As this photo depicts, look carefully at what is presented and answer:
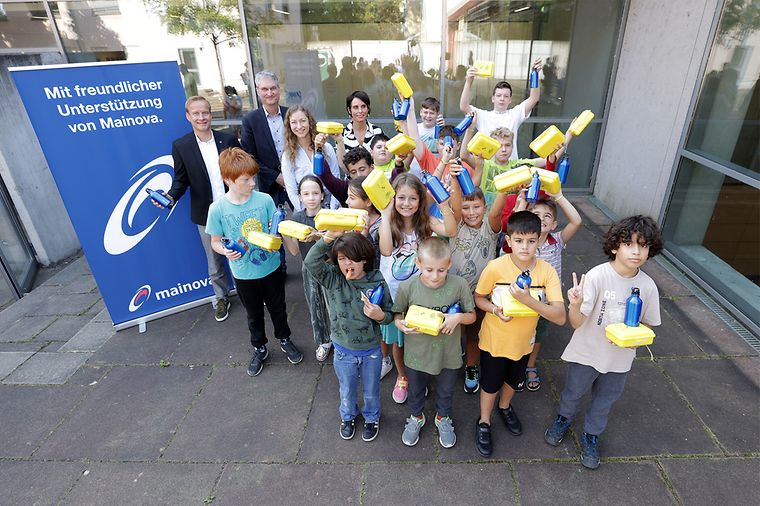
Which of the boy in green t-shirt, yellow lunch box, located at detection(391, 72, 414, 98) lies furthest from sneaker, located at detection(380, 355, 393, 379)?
yellow lunch box, located at detection(391, 72, 414, 98)

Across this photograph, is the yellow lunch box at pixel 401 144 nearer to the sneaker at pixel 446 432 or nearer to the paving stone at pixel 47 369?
the sneaker at pixel 446 432

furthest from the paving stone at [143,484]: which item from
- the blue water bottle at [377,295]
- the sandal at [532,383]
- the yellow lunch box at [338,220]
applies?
the sandal at [532,383]

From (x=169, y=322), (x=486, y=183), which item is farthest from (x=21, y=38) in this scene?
(x=486, y=183)

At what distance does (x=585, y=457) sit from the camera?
266 centimetres

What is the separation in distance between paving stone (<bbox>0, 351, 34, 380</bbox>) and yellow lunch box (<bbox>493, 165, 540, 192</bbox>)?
4.40 meters

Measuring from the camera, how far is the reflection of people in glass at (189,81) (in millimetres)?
6629

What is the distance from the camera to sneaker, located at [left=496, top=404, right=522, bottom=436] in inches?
113

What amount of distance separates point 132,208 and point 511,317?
355 cm

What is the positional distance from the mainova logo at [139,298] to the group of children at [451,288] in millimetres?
1534

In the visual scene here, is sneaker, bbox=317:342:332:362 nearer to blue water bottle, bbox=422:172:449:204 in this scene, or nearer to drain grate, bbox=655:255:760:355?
blue water bottle, bbox=422:172:449:204

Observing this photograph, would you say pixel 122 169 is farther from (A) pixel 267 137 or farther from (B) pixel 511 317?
(B) pixel 511 317

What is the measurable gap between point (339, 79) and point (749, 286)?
5825 millimetres

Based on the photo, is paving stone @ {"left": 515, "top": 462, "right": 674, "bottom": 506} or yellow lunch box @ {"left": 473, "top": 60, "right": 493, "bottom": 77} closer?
paving stone @ {"left": 515, "top": 462, "right": 674, "bottom": 506}

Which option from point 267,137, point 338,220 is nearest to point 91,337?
point 267,137
